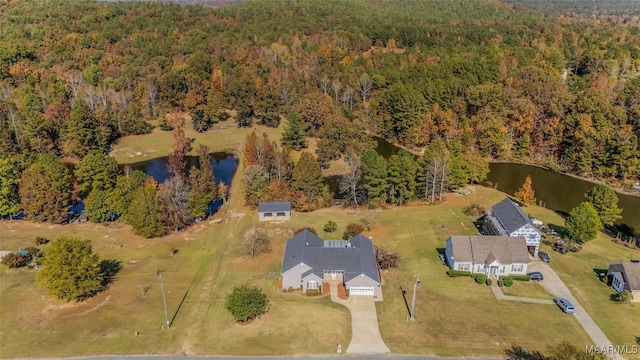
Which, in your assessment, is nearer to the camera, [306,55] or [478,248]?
[478,248]

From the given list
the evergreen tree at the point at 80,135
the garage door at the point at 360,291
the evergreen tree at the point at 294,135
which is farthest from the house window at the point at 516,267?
the evergreen tree at the point at 80,135

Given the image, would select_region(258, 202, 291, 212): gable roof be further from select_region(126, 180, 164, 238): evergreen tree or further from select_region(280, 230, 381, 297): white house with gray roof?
select_region(126, 180, 164, 238): evergreen tree

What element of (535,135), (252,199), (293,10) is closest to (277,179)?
(252,199)

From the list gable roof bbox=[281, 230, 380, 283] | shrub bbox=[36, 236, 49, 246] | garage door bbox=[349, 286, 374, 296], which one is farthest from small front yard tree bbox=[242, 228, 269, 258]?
shrub bbox=[36, 236, 49, 246]

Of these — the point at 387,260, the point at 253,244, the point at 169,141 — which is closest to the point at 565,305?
the point at 387,260

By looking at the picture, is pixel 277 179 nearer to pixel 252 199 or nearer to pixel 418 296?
pixel 252 199

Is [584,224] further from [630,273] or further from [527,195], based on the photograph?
[527,195]

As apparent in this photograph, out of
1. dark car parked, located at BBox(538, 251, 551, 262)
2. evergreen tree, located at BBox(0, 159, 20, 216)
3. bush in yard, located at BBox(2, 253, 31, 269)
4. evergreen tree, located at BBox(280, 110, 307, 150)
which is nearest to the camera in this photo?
bush in yard, located at BBox(2, 253, 31, 269)
